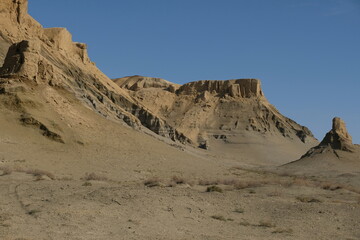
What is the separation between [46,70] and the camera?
3559 cm

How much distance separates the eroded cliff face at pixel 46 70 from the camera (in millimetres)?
33572

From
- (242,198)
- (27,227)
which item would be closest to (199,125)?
(242,198)

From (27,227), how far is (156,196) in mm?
4930

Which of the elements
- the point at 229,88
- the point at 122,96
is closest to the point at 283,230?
the point at 122,96

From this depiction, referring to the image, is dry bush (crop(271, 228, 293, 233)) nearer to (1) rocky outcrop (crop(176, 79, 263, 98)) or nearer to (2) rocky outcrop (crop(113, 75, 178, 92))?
(1) rocky outcrop (crop(176, 79, 263, 98))

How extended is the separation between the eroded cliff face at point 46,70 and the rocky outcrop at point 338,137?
21209 millimetres

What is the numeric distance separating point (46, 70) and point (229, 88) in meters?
70.9

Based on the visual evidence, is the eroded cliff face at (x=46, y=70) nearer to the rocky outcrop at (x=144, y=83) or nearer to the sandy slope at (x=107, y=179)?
the sandy slope at (x=107, y=179)

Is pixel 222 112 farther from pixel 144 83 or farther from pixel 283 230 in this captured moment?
pixel 283 230

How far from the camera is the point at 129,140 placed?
120ft

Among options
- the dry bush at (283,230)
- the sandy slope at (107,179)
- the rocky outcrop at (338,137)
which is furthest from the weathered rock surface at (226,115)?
the dry bush at (283,230)

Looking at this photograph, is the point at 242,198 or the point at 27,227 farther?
the point at 242,198

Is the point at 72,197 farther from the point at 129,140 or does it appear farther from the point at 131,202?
the point at 129,140

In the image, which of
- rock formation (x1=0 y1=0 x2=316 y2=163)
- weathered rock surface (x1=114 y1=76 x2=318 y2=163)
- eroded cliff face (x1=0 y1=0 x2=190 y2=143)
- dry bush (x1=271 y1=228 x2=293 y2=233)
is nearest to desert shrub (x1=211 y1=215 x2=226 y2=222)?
dry bush (x1=271 y1=228 x2=293 y2=233)
